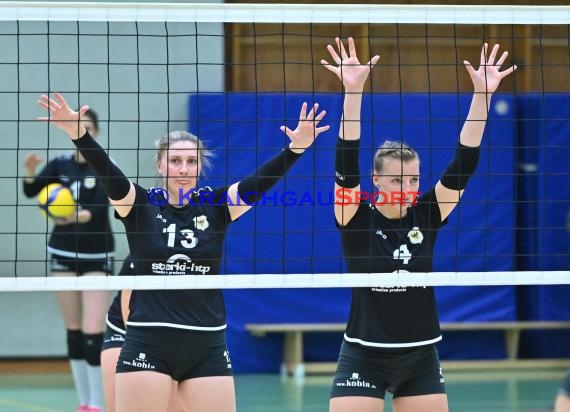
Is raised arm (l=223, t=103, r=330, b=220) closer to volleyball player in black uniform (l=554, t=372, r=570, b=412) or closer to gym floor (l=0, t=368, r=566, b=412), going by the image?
volleyball player in black uniform (l=554, t=372, r=570, b=412)

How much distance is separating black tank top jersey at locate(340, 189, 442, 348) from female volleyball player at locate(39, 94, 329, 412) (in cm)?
45

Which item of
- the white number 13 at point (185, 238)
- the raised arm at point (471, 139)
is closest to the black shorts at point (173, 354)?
the white number 13 at point (185, 238)

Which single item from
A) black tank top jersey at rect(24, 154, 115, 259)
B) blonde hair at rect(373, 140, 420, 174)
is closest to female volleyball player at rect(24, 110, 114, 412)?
black tank top jersey at rect(24, 154, 115, 259)

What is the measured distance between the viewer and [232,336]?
930 cm

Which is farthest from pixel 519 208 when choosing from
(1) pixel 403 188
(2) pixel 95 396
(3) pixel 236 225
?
(1) pixel 403 188

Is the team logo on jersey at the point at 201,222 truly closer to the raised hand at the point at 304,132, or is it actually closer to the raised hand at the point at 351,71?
the raised hand at the point at 304,132

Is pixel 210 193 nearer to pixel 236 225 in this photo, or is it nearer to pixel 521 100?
pixel 236 225

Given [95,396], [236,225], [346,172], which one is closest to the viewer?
[346,172]

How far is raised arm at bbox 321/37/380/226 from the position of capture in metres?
4.02

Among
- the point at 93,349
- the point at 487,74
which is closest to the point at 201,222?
the point at 487,74

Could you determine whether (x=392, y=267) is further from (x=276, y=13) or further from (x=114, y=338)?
(x=114, y=338)

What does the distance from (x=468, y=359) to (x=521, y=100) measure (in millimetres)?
2559

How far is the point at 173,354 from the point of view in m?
4.19

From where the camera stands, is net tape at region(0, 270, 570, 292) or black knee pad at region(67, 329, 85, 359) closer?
net tape at region(0, 270, 570, 292)
